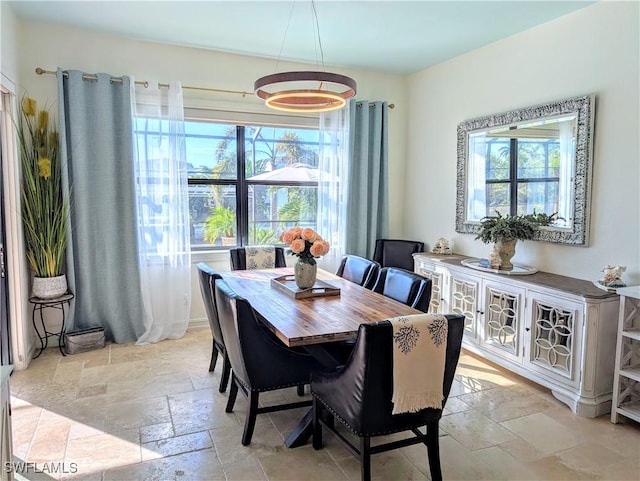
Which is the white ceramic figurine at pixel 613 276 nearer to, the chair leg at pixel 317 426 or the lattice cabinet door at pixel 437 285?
the lattice cabinet door at pixel 437 285

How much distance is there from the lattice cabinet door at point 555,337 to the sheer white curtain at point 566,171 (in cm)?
71

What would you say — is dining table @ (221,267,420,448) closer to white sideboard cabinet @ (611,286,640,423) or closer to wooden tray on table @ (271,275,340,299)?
wooden tray on table @ (271,275,340,299)

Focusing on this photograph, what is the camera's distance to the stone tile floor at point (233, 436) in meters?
2.30

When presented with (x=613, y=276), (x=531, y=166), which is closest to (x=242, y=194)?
(x=531, y=166)

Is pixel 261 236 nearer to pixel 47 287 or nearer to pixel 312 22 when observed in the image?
pixel 47 287

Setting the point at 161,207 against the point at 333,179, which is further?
the point at 333,179

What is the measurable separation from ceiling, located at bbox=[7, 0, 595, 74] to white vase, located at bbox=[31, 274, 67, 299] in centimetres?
209

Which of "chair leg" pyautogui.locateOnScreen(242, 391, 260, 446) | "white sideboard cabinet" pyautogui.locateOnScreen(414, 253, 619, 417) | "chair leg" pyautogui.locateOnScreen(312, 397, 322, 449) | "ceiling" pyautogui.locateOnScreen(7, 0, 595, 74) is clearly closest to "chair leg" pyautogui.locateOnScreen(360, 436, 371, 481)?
"chair leg" pyautogui.locateOnScreen(312, 397, 322, 449)

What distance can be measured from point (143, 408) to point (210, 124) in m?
2.77

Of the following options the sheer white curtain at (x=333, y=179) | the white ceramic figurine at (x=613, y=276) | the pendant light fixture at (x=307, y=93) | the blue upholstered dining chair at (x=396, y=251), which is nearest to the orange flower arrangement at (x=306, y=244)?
the pendant light fixture at (x=307, y=93)

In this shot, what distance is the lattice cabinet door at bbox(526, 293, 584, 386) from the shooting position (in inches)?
115

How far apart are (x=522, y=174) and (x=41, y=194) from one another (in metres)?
3.95

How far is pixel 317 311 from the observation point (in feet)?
8.61

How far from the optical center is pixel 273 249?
4.30 meters
